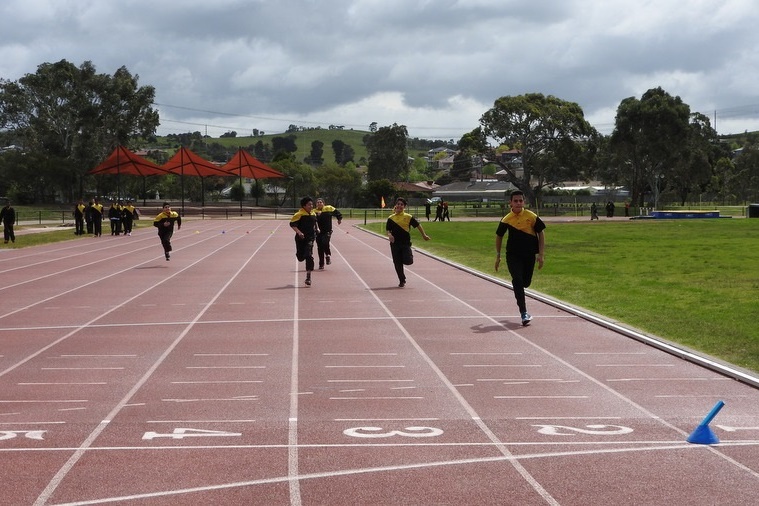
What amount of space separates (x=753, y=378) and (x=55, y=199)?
97.3 m

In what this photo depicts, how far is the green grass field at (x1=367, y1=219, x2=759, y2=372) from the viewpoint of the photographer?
1137cm

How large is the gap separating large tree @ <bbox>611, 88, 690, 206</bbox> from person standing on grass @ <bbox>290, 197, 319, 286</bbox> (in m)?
72.2

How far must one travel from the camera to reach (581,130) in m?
88.2

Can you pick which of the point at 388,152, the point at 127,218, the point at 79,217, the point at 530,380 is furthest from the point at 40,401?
the point at 388,152

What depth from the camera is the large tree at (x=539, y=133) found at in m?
86.1

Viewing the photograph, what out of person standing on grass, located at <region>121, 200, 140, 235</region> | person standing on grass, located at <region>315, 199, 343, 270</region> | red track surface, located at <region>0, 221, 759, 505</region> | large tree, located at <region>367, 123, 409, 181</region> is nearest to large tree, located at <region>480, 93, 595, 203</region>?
person standing on grass, located at <region>121, 200, 140, 235</region>

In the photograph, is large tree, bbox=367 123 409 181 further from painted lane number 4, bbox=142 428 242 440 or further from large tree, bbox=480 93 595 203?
painted lane number 4, bbox=142 428 242 440

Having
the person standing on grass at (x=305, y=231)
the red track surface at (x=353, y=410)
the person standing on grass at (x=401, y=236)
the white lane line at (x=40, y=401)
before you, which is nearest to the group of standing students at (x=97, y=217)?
the person standing on grass at (x=305, y=231)

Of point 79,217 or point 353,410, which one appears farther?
point 79,217

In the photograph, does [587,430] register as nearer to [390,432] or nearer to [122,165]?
[390,432]

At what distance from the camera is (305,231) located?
18734 mm

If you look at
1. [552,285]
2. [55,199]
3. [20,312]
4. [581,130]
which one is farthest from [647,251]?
[55,199]

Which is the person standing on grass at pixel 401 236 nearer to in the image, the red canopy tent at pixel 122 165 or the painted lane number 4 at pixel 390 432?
the painted lane number 4 at pixel 390 432

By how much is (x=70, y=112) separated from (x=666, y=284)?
87343 millimetres
